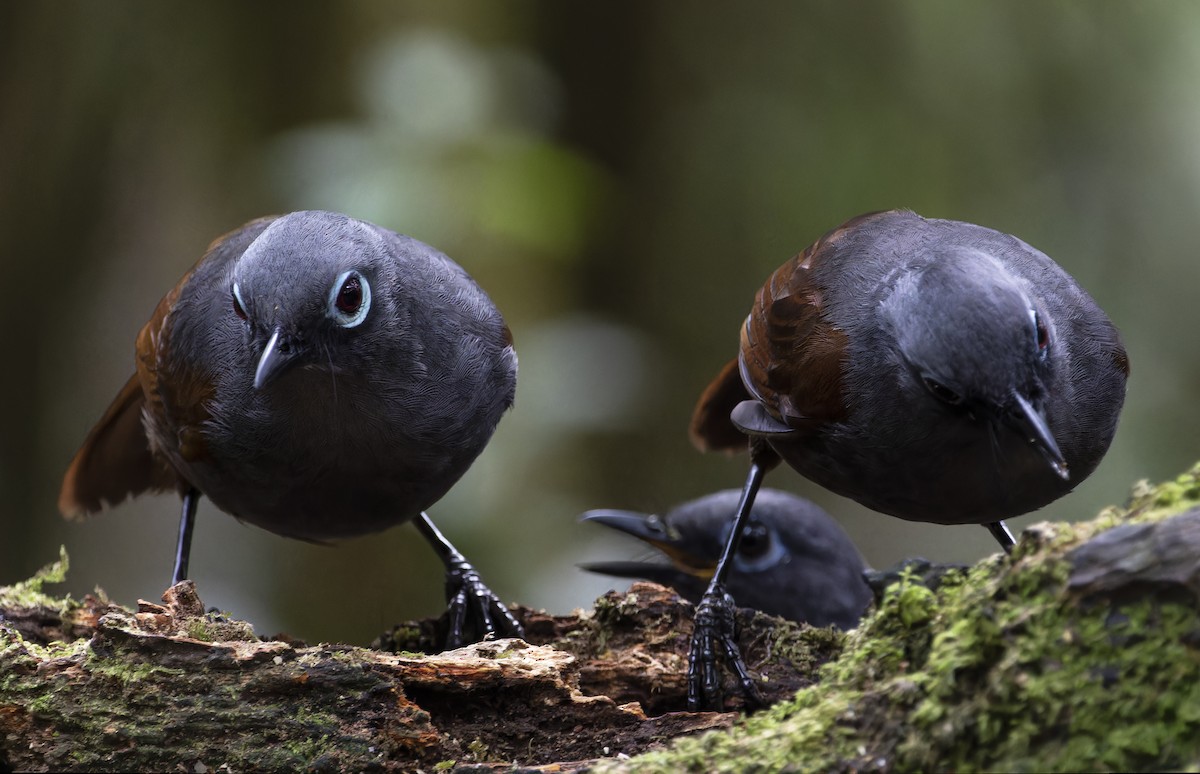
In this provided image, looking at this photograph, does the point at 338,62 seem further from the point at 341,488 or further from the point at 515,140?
the point at 341,488

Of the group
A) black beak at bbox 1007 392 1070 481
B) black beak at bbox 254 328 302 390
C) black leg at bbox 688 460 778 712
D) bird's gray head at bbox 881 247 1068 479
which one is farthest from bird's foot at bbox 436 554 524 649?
black beak at bbox 1007 392 1070 481

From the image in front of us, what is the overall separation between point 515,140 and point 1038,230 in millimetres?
4155

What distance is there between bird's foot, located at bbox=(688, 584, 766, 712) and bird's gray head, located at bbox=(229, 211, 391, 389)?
1619 mm

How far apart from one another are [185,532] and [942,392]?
3519mm

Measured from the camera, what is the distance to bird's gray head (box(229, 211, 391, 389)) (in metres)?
4.02

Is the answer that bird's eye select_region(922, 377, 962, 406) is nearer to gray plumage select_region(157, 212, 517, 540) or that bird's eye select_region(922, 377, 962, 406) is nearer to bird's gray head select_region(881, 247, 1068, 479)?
bird's gray head select_region(881, 247, 1068, 479)

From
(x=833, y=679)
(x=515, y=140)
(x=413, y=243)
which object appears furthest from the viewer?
(x=515, y=140)

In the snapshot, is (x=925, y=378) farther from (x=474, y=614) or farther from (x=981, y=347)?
(x=474, y=614)

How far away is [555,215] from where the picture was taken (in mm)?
6895

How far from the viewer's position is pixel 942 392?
12.2 feet

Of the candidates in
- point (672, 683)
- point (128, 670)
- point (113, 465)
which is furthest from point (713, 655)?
point (113, 465)

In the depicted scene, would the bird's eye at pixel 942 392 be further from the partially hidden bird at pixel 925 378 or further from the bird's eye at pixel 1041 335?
the bird's eye at pixel 1041 335

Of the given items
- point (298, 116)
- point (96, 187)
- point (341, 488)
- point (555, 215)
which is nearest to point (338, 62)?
point (298, 116)

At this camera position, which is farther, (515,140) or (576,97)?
(576,97)
